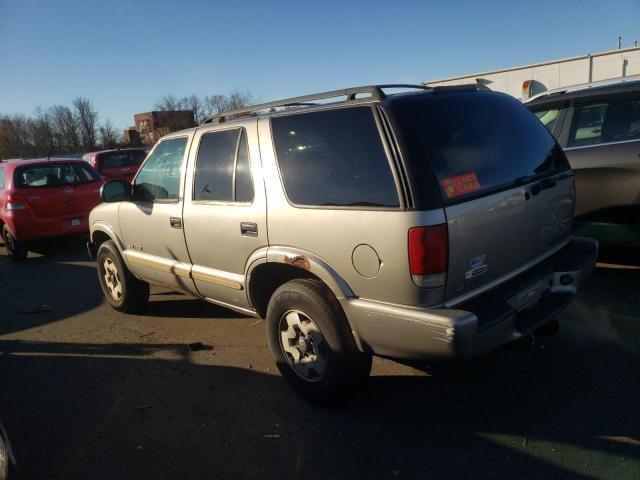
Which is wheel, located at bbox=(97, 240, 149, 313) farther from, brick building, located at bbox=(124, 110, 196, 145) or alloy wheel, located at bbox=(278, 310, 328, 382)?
brick building, located at bbox=(124, 110, 196, 145)

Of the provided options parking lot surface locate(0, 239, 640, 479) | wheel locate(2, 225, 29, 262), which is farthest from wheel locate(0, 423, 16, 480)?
wheel locate(2, 225, 29, 262)

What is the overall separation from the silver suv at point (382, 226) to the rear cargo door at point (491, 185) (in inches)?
0.4

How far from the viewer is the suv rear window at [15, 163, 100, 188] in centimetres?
812

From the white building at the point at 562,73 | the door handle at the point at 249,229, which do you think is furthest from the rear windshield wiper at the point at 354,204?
the white building at the point at 562,73

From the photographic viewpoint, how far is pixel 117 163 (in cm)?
1353

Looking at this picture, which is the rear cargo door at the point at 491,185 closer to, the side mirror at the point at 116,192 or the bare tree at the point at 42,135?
the side mirror at the point at 116,192

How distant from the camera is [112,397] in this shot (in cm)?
344

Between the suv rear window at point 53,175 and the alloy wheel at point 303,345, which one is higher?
the suv rear window at point 53,175

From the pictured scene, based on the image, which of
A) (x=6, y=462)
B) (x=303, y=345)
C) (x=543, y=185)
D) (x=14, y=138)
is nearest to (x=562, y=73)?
(x=543, y=185)

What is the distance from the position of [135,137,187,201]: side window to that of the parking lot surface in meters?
1.37

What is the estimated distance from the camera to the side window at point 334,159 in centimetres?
255

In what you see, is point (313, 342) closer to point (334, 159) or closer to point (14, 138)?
point (334, 159)

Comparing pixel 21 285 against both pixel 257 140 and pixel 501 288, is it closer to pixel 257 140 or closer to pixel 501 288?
pixel 257 140

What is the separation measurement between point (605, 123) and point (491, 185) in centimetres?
293
